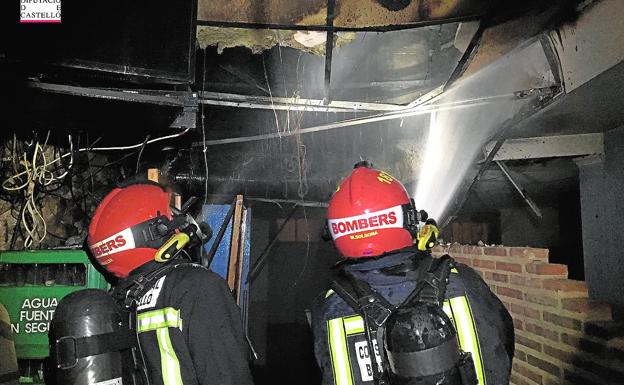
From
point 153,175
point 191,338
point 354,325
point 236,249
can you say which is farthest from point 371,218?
point 236,249

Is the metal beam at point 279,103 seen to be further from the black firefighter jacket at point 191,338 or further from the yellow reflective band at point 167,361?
the yellow reflective band at point 167,361

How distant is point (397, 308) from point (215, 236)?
332cm

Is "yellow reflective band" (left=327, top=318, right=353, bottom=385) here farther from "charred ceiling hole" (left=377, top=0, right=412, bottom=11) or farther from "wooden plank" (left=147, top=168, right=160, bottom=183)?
"wooden plank" (left=147, top=168, right=160, bottom=183)

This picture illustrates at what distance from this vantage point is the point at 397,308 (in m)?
1.91

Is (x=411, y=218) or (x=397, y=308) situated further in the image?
(x=411, y=218)

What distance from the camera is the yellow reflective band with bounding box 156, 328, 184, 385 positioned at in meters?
2.23

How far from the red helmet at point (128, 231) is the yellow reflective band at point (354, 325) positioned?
1275mm

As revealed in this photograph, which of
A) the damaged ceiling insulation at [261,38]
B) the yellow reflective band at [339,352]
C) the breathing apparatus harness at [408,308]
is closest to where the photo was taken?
the breathing apparatus harness at [408,308]

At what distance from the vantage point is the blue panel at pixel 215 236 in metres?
4.81

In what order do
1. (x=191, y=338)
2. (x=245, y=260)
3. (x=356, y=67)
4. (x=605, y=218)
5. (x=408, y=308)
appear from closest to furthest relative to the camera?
(x=408, y=308) < (x=191, y=338) < (x=605, y=218) < (x=356, y=67) < (x=245, y=260)

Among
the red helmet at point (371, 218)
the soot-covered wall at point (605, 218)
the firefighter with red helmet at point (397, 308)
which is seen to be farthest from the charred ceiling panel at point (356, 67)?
the firefighter with red helmet at point (397, 308)

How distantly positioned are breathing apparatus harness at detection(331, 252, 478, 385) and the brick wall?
1578 millimetres

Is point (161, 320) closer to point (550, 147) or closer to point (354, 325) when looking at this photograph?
point (354, 325)

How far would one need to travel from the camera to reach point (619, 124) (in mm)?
3637
